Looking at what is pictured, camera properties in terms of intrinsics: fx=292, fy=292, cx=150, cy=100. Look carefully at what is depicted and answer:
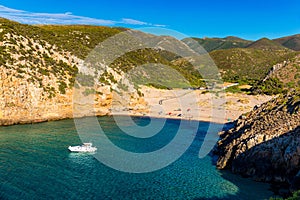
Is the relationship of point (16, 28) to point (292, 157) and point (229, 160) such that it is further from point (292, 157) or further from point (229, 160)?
point (292, 157)

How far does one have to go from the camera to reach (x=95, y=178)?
27.8m

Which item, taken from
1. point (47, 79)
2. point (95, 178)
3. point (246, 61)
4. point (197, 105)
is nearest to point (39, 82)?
point (47, 79)

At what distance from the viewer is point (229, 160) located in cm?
3172

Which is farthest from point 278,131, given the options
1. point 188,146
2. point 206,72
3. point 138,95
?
point 206,72

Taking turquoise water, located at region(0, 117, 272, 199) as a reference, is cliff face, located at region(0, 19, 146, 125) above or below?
above

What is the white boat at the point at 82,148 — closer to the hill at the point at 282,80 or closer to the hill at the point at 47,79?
the hill at the point at 47,79

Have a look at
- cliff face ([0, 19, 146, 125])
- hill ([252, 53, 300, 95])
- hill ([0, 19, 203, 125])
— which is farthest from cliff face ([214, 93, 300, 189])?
hill ([252, 53, 300, 95])

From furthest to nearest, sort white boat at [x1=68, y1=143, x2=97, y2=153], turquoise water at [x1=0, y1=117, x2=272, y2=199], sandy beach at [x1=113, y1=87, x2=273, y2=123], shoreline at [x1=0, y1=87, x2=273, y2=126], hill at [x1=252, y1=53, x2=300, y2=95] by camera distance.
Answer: hill at [x1=252, y1=53, x2=300, y2=95], sandy beach at [x1=113, y1=87, x2=273, y2=123], shoreline at [x1=0, y1=87, x2=273, y2=126], white boat at [x1=68, y1=143, x2=97, y2=153], turquoise water at [x1=0, y1=117, x2=272, y2=199]

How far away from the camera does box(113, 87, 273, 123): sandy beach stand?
64562mm

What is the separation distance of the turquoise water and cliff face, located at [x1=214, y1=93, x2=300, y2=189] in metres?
1.48

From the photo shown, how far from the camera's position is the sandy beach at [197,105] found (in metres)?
64.6

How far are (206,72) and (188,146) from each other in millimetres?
126430

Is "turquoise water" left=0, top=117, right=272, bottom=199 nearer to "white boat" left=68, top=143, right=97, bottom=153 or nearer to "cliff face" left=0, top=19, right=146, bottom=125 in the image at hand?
"white boat" left=68, top=143, right=97, bottom=153

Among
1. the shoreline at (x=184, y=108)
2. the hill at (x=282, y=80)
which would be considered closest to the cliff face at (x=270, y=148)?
the shoreline at (x=184, y=108)
